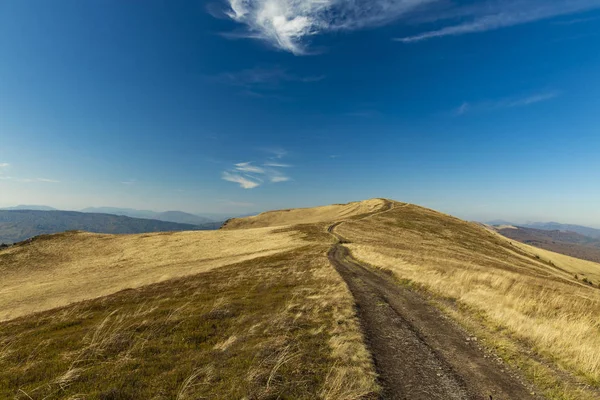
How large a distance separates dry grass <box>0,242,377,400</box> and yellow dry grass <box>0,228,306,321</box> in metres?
22.6

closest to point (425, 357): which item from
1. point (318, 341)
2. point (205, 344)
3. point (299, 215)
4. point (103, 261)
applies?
point (318, 341)

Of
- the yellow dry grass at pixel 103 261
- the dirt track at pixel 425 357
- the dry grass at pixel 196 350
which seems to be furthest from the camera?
the yellow dry grass at pixel 103 261

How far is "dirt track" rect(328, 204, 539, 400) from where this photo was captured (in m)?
9.65

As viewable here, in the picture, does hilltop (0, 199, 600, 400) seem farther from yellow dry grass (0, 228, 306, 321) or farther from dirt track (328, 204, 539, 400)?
yellow dry grass (0, 228, 306, 321)

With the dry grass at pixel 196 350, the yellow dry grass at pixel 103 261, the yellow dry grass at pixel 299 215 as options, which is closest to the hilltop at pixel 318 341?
the dry grass at pixel 196 350

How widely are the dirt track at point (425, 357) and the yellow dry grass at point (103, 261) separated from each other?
3132cm

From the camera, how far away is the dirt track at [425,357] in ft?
31.7

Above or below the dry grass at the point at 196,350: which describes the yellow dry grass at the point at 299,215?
above

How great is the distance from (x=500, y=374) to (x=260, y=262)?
102ft

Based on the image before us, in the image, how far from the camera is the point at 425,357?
39.5 ft

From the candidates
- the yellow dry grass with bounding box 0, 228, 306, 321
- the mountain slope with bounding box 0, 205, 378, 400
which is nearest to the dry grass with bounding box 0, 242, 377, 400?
the mountain slope with bounding box 0, 205, 378, 400

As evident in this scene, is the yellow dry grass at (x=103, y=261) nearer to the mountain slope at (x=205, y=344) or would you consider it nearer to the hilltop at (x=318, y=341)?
the mountain slope at (x=205, y=344)

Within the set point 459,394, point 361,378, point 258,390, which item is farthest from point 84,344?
point 459,394

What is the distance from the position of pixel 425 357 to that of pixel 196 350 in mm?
10136
